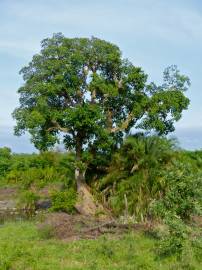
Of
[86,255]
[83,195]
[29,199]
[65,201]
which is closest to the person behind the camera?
[86,255]

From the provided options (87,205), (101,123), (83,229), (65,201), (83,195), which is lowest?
(83,229)

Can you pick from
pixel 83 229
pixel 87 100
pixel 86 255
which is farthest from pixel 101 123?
pixel 86 255

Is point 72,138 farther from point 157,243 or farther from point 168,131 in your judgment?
point 157,243

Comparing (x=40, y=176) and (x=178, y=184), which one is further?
(x=40, y=176)

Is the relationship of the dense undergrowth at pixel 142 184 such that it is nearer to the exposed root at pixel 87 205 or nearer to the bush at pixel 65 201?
the bush at pixel 65 201

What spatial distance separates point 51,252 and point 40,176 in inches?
752

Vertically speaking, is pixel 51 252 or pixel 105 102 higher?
A: pixel 105 102

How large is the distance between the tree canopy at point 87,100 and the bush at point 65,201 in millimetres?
1527

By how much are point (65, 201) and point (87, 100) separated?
3.93 m

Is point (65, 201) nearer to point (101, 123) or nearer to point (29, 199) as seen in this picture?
point (101, 123)

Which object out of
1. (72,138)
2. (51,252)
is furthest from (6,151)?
(51,252)

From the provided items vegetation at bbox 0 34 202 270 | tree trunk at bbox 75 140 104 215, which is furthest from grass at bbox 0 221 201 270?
tree trunk at bbox 75 140 104 215

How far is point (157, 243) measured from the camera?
39.5 ft

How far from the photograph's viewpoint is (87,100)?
2048cm
